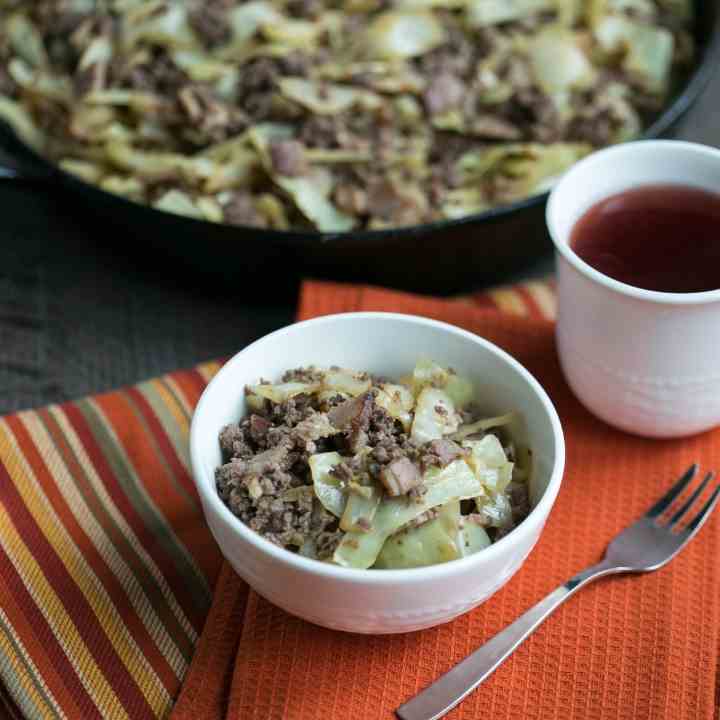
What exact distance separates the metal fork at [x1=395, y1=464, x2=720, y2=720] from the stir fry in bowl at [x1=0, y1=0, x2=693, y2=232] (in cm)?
80

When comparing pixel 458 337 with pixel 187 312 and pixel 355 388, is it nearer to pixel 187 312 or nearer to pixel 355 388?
pixel 355 388

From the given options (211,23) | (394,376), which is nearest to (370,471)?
(394,376)

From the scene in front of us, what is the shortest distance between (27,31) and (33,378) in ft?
2.77

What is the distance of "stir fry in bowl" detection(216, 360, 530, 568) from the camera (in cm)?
128

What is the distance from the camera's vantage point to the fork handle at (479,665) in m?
1.33

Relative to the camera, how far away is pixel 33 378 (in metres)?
2.11

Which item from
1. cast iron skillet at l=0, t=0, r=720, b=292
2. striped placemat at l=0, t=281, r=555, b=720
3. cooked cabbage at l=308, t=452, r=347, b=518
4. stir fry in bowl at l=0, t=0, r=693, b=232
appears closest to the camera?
cooked cabbage at l=308, t=452, r=347, b=518

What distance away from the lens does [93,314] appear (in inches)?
88.4

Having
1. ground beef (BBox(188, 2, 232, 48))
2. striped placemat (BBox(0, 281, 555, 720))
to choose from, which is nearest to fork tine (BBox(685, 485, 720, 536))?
striped placemat (BBox(0, 281, 555, 720))

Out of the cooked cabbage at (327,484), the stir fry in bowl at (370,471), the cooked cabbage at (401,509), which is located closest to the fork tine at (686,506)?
the stir fry in bowl at (370,471)

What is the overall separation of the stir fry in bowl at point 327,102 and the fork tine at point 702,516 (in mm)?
807

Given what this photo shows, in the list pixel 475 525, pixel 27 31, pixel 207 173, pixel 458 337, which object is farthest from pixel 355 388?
pixel 27 31

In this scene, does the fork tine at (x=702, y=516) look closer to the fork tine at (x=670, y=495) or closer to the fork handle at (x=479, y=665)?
the fork tine at (x=670, y=495)

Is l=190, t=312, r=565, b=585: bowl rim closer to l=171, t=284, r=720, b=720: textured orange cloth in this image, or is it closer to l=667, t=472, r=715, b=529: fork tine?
l=171, t=284, r=720, b=720: textured orange cloth
